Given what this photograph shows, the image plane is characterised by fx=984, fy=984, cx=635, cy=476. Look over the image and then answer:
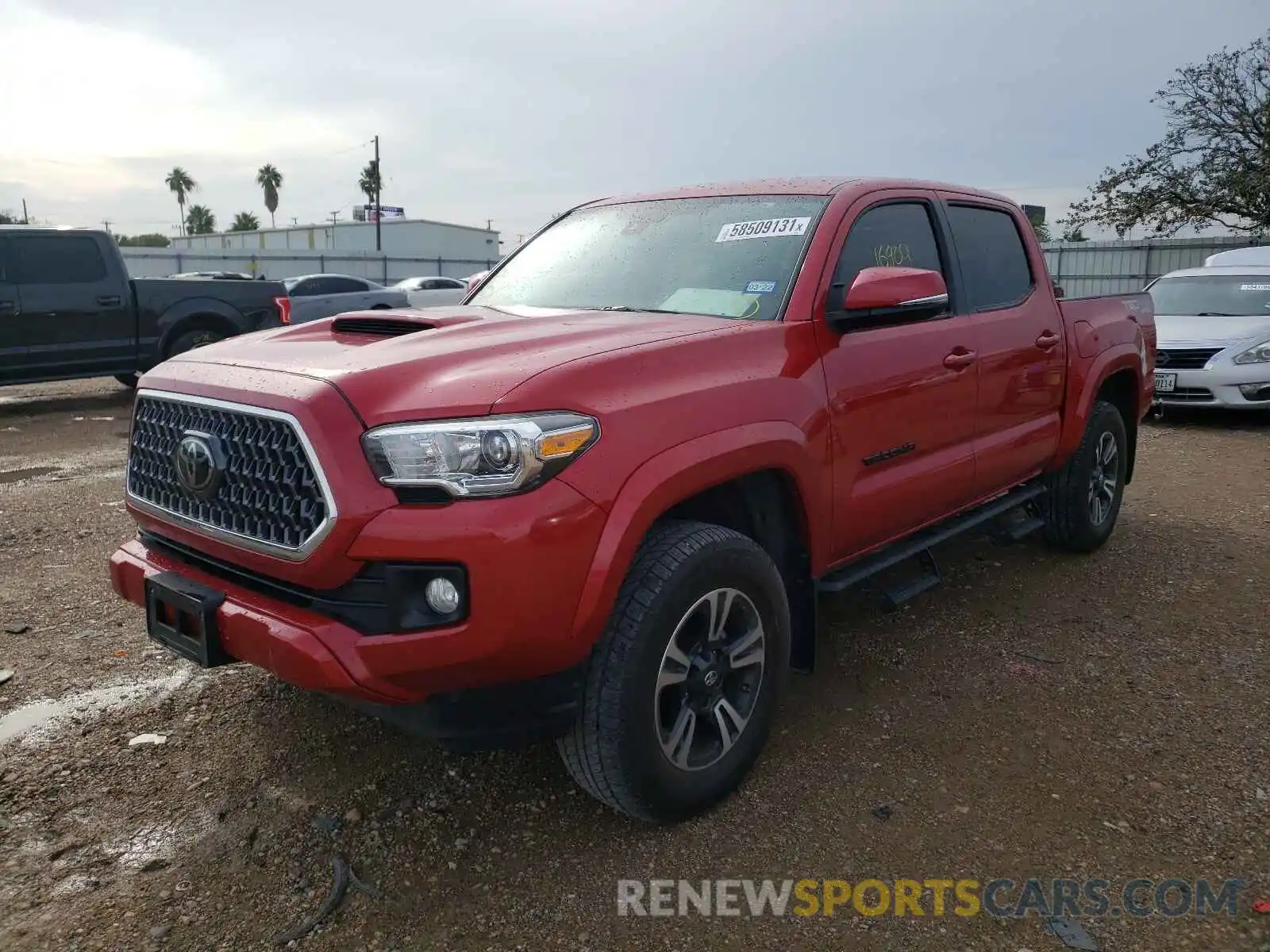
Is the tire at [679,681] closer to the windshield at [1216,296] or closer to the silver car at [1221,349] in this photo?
the silver car at [1221,349]

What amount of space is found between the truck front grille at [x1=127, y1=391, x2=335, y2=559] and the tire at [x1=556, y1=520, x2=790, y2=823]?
798mm

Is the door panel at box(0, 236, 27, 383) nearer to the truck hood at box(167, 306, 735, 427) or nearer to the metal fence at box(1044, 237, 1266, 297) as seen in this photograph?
the truck hood at box(167, 306, 735, 427)

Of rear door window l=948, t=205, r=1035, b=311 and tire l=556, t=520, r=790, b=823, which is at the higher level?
rear door window l=948, t=205, r=1035, b=311

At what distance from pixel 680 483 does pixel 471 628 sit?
0.68 meters

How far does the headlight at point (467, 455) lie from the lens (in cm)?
229

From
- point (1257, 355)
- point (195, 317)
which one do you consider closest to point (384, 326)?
point (195, 317)

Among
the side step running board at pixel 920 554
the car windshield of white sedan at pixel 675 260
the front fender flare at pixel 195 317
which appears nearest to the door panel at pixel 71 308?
the front fender flare at pixel 195 317

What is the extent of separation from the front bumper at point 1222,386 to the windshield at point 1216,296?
0.90 metres

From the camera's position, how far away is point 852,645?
4102 mm

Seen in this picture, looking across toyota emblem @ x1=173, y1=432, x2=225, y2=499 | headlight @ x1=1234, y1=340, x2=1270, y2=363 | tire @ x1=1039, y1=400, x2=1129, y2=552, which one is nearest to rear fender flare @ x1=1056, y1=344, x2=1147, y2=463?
tire @ x1=1039, y1=400, x2=1129, y2=552

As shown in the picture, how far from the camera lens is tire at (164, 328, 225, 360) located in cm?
1070

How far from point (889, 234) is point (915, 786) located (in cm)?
201

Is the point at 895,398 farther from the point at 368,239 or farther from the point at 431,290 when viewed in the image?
the point at 368,239

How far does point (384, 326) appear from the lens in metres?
3.06
